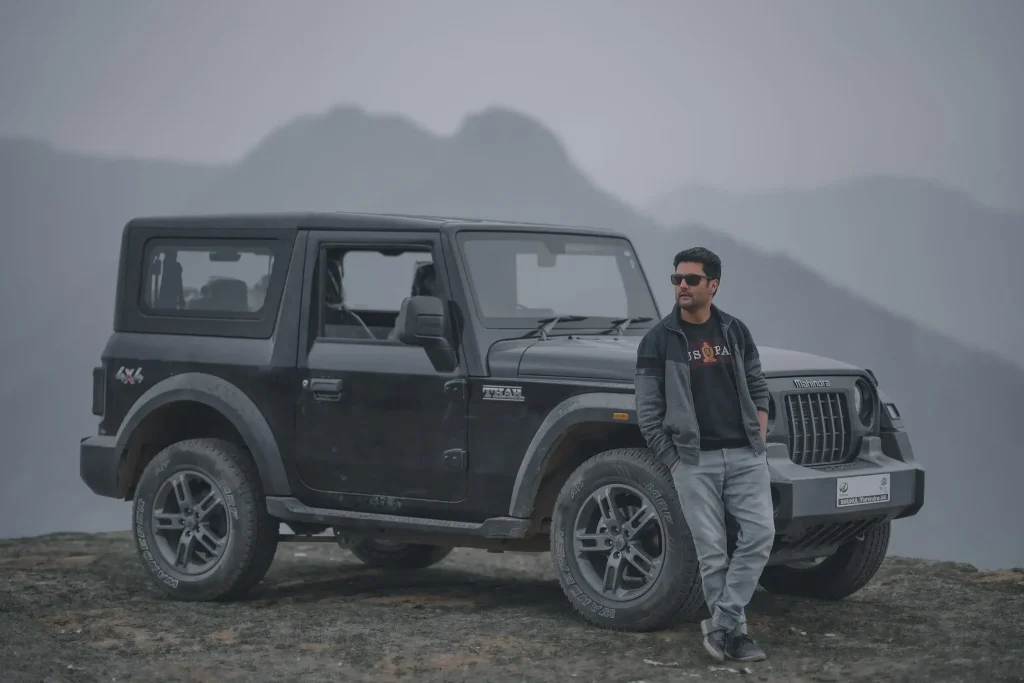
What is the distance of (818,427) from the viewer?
6.86m

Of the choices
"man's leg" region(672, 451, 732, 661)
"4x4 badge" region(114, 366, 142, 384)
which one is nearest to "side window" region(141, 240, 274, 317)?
"4x4 badge" region(114, 366, 142, 384)

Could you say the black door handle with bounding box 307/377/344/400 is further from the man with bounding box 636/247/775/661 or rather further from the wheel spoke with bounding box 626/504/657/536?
the man with bounding box 636/247/775/661

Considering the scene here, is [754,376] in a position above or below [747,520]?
above

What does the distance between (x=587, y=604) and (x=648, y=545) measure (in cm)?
42

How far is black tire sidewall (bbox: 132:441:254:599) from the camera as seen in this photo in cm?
781

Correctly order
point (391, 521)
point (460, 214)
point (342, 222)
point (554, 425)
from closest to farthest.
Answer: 1. point (554, 425)
2. point (391, 521)
3. point (342, 222)
4. point (460, 214)

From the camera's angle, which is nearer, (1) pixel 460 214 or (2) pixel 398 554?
(2) pixel 398 554

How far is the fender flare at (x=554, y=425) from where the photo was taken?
6.59 metres

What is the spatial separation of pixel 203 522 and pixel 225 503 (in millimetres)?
293

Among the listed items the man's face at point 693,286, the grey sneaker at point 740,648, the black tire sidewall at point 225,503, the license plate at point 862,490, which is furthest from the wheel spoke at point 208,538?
the license plate at point 862,490

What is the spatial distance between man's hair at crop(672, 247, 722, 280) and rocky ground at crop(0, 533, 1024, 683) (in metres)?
1.74

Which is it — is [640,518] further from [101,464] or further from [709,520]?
[101,464]

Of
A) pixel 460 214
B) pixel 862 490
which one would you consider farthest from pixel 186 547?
pixel 460 214

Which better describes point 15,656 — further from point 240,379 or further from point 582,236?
point 582,236
